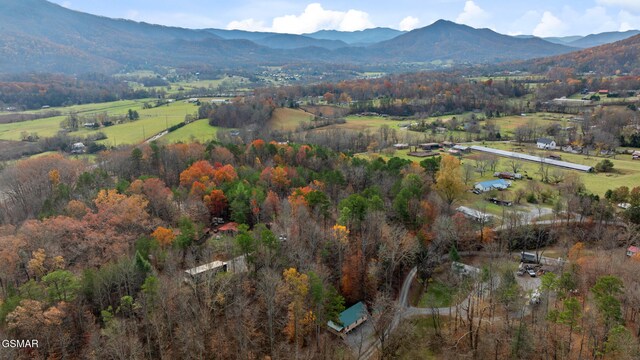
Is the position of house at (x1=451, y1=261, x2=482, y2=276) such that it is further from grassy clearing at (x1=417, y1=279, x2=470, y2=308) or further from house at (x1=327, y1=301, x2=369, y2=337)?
house at (x1=327, y1=301, x2=369, y2=337)

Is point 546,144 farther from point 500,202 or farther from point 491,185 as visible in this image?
point 500,202

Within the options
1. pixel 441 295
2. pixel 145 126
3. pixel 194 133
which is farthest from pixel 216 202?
pixel 145 126

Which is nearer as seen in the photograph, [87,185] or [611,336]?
Result: [611,336]

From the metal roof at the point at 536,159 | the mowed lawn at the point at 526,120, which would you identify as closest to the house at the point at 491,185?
the metal roof at the point at 536,159

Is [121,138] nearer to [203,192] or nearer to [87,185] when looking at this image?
[87,185]

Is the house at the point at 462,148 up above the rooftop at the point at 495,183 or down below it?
above

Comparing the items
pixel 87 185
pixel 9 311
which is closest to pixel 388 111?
pixel 87 185

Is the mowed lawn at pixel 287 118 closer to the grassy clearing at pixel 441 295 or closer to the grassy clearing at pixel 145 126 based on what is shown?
the grassy clearing at pixel 145 126
